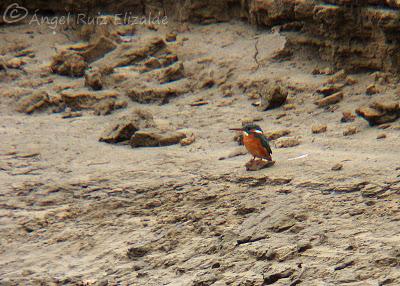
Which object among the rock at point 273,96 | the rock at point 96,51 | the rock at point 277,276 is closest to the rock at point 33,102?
the rock at point 96,51

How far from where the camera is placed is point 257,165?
5512mm

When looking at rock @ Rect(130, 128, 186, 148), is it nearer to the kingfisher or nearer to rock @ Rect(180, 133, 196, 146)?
rock @ Rect(180, 133, 196, 146)

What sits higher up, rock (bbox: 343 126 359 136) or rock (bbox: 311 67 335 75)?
rock (bbox: 311 67 335 75)

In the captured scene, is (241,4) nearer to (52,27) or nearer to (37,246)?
(52,27)

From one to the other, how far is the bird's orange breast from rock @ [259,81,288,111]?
1315mm

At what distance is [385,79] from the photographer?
7.08 metres

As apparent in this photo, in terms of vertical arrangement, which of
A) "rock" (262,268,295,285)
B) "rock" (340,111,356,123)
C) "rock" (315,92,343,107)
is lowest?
"rock" (262,268,295,285)

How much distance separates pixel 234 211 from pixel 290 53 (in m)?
3.29

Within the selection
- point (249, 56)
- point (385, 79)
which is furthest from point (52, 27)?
point (385, 79)

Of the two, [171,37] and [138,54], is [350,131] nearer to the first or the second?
[138,54]

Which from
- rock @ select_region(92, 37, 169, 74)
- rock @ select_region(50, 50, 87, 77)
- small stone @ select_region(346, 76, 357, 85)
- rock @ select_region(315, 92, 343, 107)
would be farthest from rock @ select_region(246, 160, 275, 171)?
rock @ select_region(50, 50, 87, 77)

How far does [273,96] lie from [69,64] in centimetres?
236

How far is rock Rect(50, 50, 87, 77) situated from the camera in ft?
27.6

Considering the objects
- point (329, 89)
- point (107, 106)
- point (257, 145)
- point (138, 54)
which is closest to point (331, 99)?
point (329, 89)
